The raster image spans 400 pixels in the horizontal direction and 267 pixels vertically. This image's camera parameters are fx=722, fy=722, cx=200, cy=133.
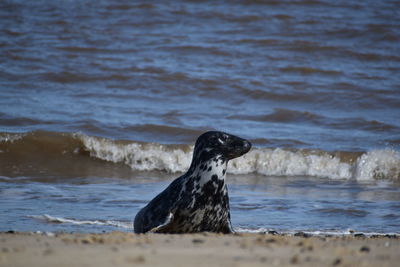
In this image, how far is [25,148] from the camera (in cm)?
1178

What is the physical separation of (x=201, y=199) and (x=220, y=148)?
0.51m

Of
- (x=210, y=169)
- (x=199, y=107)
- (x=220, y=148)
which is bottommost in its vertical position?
(x=210, y=169)

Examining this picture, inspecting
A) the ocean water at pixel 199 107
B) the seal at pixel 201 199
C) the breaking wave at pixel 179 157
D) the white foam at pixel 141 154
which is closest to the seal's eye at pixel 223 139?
the seal at pixel 201 199

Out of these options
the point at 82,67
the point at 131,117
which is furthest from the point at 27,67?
the point at 131,117

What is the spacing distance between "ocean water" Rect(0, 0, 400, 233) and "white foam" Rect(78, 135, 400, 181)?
1.0 inches

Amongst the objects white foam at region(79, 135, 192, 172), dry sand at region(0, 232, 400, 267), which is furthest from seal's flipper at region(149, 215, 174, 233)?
white foam at region(79, 135, 192, 172)

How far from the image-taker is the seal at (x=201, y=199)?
589cm

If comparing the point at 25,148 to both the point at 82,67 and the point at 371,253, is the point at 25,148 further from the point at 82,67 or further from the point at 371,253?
the point at 371,253

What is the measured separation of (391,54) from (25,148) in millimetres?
9720

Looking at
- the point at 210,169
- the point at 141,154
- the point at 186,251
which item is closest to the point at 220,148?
the point at 210,169

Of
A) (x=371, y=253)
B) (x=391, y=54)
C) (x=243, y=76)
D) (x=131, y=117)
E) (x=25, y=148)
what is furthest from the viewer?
(x=391, y=54)

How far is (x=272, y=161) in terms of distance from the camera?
1110 cm

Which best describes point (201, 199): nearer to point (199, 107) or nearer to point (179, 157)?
point (179, 157)

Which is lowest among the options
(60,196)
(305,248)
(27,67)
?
(60,196)
